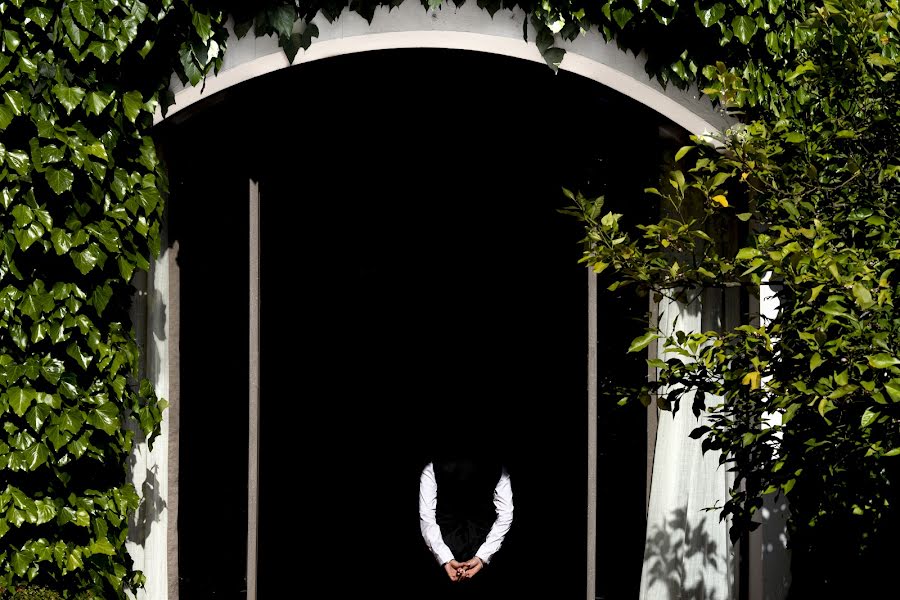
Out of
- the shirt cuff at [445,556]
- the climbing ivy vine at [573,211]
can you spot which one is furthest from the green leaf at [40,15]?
the shirt cuff at [445,556]

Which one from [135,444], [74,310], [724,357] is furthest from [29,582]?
[724,357]

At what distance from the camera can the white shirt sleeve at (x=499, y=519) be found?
→ 19.6 feet

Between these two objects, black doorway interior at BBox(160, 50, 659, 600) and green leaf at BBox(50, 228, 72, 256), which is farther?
black doorway interior at BBox(160, 50, 659, 600)

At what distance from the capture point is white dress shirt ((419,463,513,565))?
594 centimetres

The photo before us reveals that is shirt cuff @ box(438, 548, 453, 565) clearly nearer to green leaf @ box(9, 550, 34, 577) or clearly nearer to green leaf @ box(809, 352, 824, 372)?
green leaf @ box(9, 550, 34, 577)

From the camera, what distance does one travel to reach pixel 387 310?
960 centimetres

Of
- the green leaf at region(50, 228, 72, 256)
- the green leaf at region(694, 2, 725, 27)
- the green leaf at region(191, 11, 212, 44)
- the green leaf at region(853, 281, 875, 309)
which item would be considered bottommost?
the green leaf at region(853, 281, 875, 309)

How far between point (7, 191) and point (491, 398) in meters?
5.27

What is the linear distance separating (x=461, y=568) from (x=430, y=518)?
30 cm

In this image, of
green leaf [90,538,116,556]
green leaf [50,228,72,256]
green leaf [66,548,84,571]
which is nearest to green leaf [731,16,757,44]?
green leaf [50,228,72,256]

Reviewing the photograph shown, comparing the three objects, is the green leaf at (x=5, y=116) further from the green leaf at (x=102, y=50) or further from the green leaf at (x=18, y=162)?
the green leaf at (x=102, y=50)

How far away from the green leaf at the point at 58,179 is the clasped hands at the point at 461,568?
2.69 metres

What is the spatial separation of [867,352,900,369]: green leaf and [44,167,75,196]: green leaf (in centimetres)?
325

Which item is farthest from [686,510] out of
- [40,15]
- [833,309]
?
[40,15]
